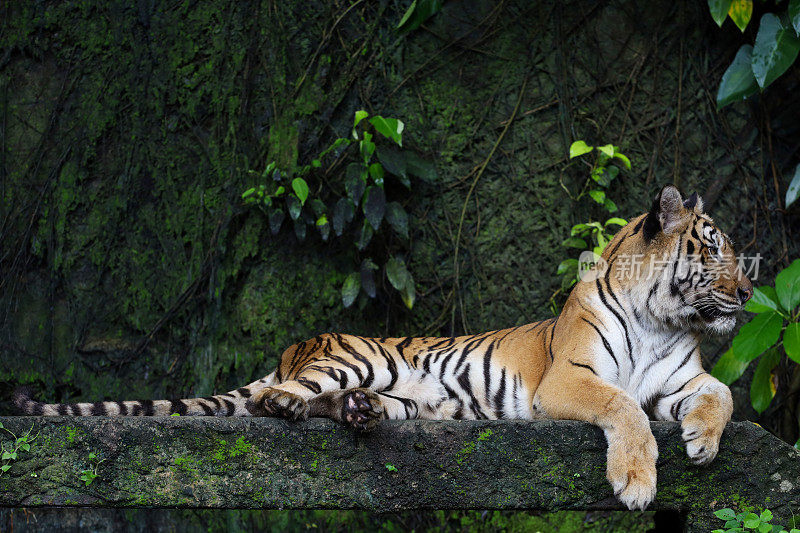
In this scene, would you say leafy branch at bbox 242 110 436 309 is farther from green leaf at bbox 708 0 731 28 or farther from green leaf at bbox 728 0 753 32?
green leaf at bbox 728 0 753 32

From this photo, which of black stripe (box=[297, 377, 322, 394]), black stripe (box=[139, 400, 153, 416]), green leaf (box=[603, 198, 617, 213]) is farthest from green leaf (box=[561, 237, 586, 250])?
black stripe (box=[139, 400, 153, 416])

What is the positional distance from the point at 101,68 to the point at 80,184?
81 centimetres

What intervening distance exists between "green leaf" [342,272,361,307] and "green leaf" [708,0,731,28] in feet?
8.62

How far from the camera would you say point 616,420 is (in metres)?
2.83

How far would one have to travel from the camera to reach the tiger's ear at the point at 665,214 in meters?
3.39

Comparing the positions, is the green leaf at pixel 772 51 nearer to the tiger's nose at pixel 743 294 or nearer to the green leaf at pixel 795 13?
the green leaf at pixel 795 13

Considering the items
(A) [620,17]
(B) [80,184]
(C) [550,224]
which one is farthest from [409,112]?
(B) [80,184]

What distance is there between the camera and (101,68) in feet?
17.9

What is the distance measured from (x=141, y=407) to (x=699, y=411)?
220 centimetres

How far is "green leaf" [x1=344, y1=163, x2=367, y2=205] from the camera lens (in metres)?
4.78

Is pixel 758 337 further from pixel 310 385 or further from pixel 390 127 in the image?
pixel 390 127

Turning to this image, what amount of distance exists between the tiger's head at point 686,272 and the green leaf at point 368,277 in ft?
5.75

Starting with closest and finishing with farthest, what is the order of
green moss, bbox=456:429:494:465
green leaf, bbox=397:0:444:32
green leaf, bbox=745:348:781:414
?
green moss, bbox=456:429:494:465, green leaf, bbox=745:348:781:414, green leaf, bbox=397:0:444:32

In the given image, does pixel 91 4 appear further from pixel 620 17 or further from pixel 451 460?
pixel 451 460
